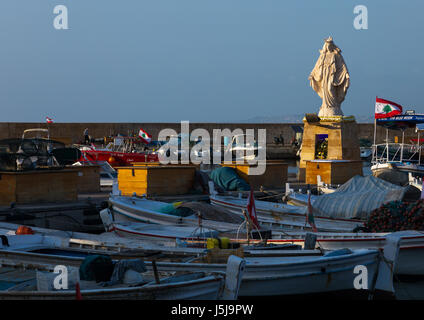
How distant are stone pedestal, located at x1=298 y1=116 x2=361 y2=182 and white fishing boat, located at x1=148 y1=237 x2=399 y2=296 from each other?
52.8 feet

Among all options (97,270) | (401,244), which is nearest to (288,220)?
(401,244)

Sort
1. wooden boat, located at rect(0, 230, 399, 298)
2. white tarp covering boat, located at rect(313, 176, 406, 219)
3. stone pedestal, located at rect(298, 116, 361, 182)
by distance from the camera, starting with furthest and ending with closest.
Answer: stone pedestal, located at rect(298, 116, 361, 182), white tarp covering boat, located at rect(313, 176, 406, 219), wooden boat, located at rect(0, 230, 399, 298)

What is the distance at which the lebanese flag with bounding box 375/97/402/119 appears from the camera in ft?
90.1

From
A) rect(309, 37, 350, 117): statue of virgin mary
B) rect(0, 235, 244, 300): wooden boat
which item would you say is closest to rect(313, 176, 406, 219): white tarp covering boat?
rect(0, 235, 244, 300): wooden boat

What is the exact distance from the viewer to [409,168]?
25.9 metres

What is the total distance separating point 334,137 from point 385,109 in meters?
2.63

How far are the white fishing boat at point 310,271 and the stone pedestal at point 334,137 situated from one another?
52.8 feet

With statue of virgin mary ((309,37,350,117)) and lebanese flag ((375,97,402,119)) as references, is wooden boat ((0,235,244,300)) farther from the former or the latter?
lebanese flag ((375,97,402,119))

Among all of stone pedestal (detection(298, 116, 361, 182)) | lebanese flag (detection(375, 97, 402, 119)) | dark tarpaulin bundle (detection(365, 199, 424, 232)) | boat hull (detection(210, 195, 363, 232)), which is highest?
lebanese flag (detection(375, 97, 402, 119))

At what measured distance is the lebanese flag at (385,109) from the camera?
27469 mm

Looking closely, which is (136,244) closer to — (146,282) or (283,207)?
(146,282)

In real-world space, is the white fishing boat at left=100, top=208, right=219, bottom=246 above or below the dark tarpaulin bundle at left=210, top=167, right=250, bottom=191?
below

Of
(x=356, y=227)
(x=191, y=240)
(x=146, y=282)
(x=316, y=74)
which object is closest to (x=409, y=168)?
(x=316, y=74)
